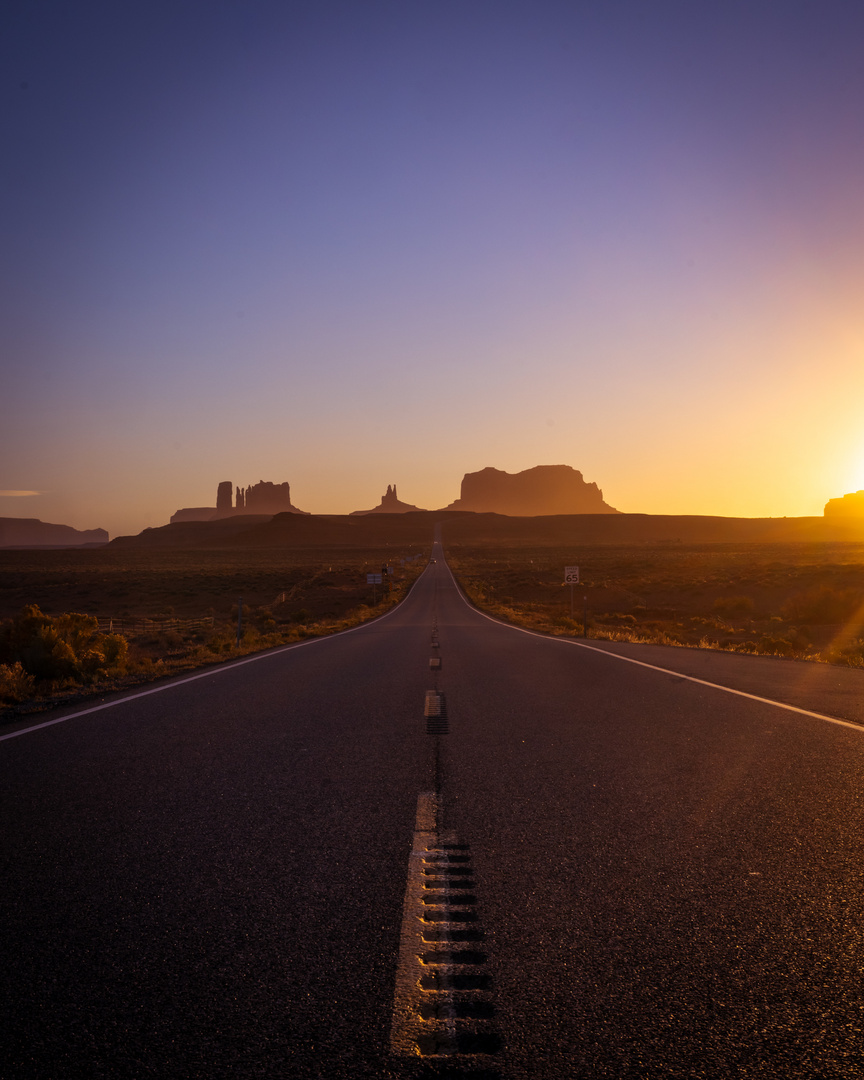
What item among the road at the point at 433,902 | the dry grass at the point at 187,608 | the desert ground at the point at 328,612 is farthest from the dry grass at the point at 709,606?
the road at the point at 433,902

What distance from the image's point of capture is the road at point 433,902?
2.18 m

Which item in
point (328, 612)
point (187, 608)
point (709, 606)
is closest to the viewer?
point (709, 606)

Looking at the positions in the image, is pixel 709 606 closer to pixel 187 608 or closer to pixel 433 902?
pixel 187 608

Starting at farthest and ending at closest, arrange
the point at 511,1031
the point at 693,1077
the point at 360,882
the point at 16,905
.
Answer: the point at 360,882 < the point at 16,905 < the point at 511,1031 < the point at 693,1077

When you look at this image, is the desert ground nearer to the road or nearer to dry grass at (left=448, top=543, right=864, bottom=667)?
dry grass at (left=448, top=543, right=864, bottom=667)

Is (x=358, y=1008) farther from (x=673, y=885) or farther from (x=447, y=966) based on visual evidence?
(x=673, y=885)

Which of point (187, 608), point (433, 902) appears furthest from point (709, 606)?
point (433, 902)

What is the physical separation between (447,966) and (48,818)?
2.90 metres

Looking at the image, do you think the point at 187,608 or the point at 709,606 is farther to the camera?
the point at 187,608

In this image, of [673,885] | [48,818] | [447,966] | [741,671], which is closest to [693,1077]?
[447,966]

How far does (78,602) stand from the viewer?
51.9 meters

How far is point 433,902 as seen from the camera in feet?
10.2

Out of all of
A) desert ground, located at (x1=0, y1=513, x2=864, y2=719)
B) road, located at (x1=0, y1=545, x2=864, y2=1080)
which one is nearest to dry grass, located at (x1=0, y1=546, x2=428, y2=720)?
desert ground, located at (x1=0, y1=513, x2=864, y2=719)

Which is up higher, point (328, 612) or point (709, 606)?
point (709, 606)
